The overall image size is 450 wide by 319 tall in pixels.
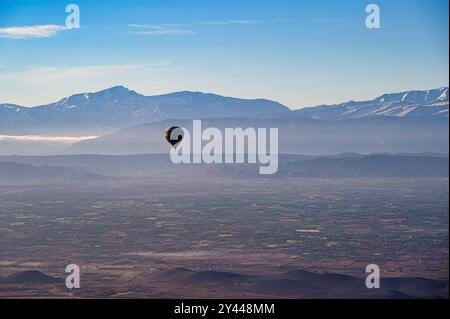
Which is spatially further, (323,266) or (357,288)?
(323,266)

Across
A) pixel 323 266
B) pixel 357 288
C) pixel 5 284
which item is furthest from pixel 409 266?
pixel 5 284

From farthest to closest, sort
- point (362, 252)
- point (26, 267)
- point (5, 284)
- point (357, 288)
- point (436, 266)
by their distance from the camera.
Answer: point (362, 252) → point (26, 267) → point (436, 266) → point (5, 284) → point (357, 288)
